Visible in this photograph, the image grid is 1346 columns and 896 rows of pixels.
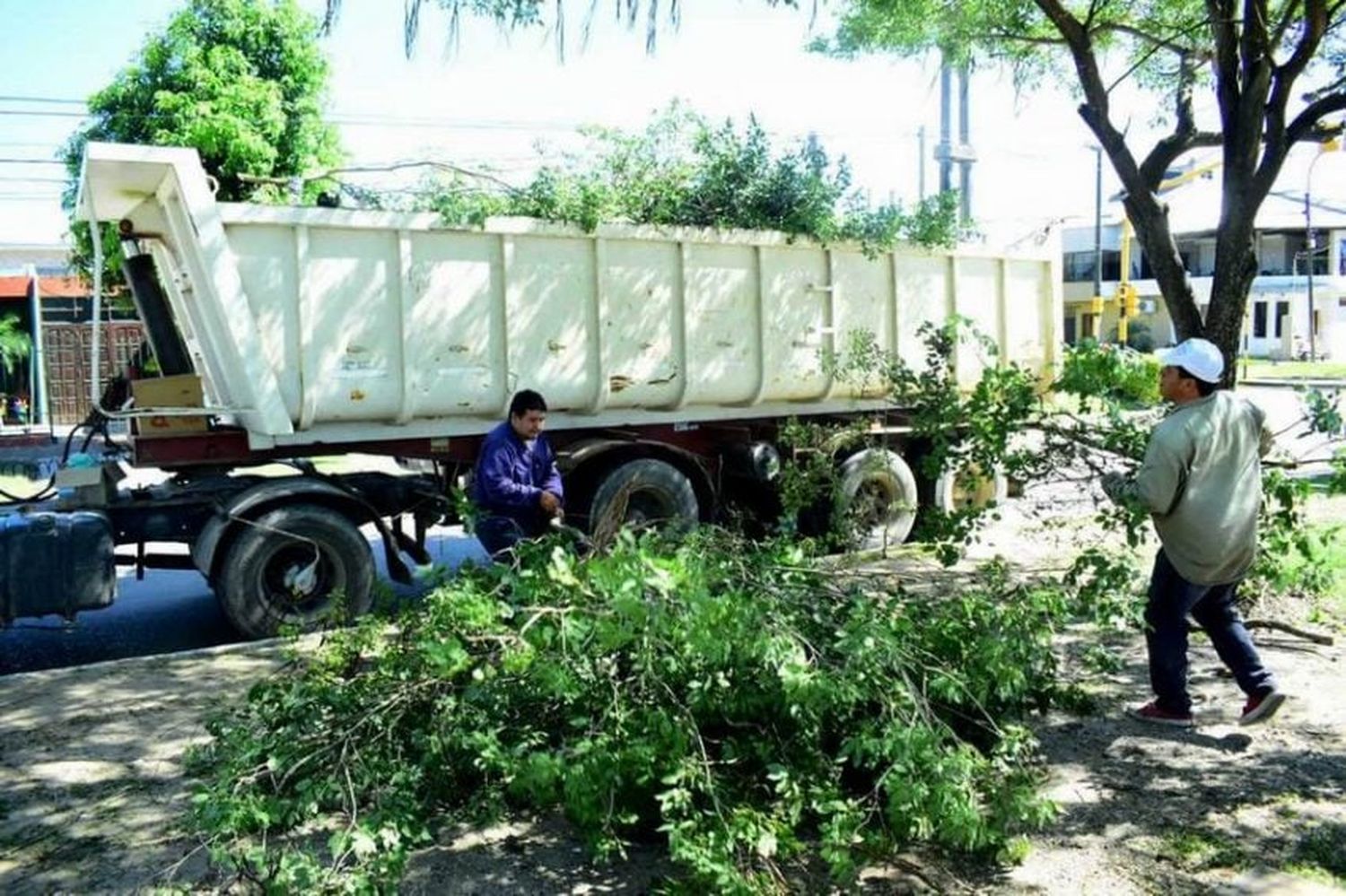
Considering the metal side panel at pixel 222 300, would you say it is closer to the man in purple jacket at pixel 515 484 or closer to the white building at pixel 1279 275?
the man in purple jacket at pixel 515 484

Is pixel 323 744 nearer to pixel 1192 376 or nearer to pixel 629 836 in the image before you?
pixel 629 836

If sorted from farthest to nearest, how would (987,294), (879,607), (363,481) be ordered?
(987,294) < (363,481) < (879,607)

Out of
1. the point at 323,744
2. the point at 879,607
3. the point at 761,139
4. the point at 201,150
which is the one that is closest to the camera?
the point at 323,744

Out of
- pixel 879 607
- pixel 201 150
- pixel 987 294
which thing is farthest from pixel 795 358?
pixel 201 150

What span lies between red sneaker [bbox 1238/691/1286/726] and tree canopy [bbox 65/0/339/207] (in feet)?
37.8

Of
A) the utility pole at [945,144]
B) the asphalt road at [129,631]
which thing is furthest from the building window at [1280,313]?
the asphalt road at [129,631]

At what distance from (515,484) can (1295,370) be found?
4064 cm

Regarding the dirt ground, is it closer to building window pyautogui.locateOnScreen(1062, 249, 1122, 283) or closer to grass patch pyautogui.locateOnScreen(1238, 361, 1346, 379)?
grass patch pyautogui.locateOnScreen(1238, 361, 1346, 379)

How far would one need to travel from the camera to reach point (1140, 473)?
486 centimetres

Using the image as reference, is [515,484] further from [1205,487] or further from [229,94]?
[229,94]

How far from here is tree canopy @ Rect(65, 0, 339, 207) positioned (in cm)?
1353

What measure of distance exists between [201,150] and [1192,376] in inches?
464

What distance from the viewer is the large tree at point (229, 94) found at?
13.5 m

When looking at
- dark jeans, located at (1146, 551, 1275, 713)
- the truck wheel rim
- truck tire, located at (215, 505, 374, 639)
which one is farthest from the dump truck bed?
dark jeans, located at (1146, 551, 1275, 713)
